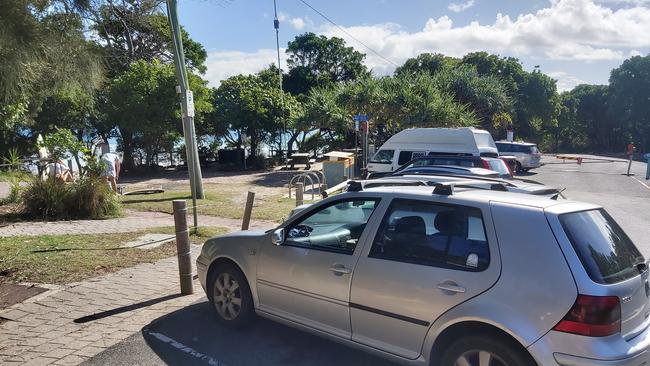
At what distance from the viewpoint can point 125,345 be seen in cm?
450

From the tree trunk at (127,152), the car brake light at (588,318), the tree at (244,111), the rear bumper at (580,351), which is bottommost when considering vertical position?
the rear bumper at (580,351)

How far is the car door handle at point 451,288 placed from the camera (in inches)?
127

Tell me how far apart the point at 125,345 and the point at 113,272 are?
2628 millimetres

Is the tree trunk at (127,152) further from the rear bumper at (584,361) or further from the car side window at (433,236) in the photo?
the rear bumper at (584,361)

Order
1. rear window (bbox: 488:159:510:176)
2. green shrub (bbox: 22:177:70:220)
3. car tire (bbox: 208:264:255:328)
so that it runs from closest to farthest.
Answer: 1. car tire (bbox: 208:264:255:328)
2. green shrub (bbox: 22:177:70:220)
3. rear window (bbox: 488:159:510:176)

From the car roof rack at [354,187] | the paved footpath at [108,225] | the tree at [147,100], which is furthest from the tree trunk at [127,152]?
the car roof rack at [354,187]

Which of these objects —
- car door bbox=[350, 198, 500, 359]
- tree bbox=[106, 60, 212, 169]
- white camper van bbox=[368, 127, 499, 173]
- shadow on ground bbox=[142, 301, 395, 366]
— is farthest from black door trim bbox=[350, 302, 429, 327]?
tree bbox=[106, 60, 212, 169]

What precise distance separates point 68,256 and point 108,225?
9.38 ft

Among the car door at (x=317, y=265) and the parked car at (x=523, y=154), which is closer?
the car door at (x=317, y=265)

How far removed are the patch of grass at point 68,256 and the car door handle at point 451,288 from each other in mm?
5147

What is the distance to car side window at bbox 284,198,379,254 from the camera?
420cm

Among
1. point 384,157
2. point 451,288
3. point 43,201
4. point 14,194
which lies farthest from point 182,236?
point 384,157

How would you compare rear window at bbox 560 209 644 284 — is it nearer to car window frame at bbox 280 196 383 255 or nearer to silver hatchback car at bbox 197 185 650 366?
silver hatchback car at bbox 197 185 650 366

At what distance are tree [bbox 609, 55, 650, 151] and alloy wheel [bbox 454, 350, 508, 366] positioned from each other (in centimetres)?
6601
